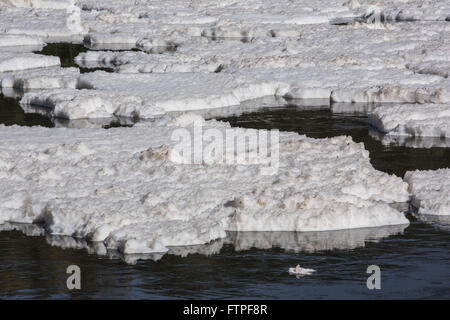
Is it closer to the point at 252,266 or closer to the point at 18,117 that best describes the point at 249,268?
the point at 252,266

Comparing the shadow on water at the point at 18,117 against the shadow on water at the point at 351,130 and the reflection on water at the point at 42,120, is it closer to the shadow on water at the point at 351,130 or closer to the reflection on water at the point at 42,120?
the reflection on water at the point at 42,120

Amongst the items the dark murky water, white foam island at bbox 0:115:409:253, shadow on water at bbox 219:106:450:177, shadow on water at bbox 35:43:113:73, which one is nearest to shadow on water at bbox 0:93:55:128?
white foam island at bbox 0:115:409:253

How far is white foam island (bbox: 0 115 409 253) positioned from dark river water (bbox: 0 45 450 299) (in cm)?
24

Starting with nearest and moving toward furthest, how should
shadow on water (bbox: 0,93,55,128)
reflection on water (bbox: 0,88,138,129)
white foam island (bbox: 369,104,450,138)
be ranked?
1. white foam island (bbox: 369,104,450,138)
2. reflection on water (bbox: 0,88,138,129)
3. shadow on water (bbox: 0,93,55,128)

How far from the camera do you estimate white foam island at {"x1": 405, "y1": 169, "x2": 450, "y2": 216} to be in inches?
565

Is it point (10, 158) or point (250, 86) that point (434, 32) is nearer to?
point (250, 86)

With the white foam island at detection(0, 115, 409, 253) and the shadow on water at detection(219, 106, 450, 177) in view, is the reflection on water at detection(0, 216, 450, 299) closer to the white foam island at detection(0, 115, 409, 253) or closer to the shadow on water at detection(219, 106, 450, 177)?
the white foam island at detection(0, 115, 409, 253)

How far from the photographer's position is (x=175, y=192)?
Answer: 47.1 feet

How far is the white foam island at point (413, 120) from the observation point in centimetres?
1944

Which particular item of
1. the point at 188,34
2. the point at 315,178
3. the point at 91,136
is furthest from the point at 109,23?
the point at 315,178

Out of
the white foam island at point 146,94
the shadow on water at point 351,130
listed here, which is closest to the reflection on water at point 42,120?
the white foam island at point 146,94

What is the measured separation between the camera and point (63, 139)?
58.3 ft

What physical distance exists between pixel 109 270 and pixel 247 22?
84.4 ft

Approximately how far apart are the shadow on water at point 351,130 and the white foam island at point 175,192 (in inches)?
36.7
